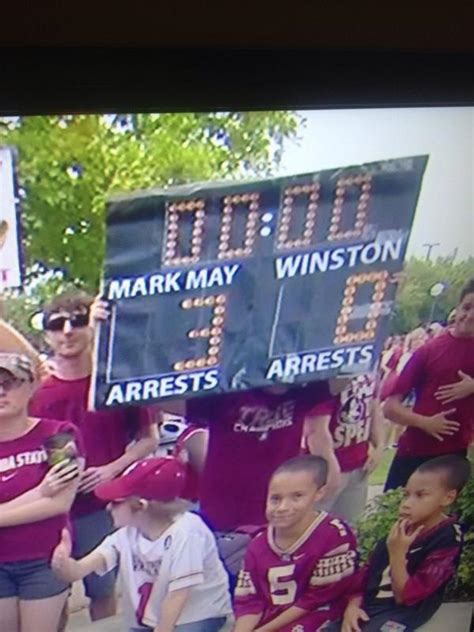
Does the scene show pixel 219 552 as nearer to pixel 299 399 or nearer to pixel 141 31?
pixel 299 399

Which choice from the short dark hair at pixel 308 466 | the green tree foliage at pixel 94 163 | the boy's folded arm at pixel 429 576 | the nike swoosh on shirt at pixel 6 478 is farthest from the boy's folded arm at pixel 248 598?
the green tree foliage at pixel 94 163

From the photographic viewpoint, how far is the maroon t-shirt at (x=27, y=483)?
1.41 m

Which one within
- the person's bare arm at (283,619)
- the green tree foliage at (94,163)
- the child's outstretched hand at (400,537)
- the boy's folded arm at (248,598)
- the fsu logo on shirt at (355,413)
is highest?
the green tree foliage at (94,163)

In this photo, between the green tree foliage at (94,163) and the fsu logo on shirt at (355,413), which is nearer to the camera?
the green tree foliage at (94,163)

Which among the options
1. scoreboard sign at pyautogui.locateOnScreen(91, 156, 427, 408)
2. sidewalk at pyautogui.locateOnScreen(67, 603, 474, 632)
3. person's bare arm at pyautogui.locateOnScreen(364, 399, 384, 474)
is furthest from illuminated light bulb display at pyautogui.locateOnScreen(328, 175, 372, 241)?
sidewalk at pyautogui.locateOnScreen(67, 603, 474, 632)

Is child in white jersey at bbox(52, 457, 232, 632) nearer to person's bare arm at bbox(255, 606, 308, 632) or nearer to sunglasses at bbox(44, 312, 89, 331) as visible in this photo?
person's bare arm at bbox(255, 606, 308, 632)

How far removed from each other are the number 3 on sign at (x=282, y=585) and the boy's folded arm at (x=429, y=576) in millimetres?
168

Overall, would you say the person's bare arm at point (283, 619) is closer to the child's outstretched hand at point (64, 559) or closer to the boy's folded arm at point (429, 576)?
the boy's folded arm at point (429, 576)

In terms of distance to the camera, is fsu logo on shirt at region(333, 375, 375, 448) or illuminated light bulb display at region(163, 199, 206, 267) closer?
illuminated light bulb display at region(163, 199, 206, 267)

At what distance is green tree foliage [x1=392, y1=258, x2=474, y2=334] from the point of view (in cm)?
156

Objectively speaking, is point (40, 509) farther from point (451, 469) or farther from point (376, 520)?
point (451, 469)

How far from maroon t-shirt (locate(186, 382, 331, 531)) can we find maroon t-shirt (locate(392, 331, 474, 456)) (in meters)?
0.13

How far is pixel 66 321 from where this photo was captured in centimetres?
141

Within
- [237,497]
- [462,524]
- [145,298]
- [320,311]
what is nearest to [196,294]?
[145,298]
